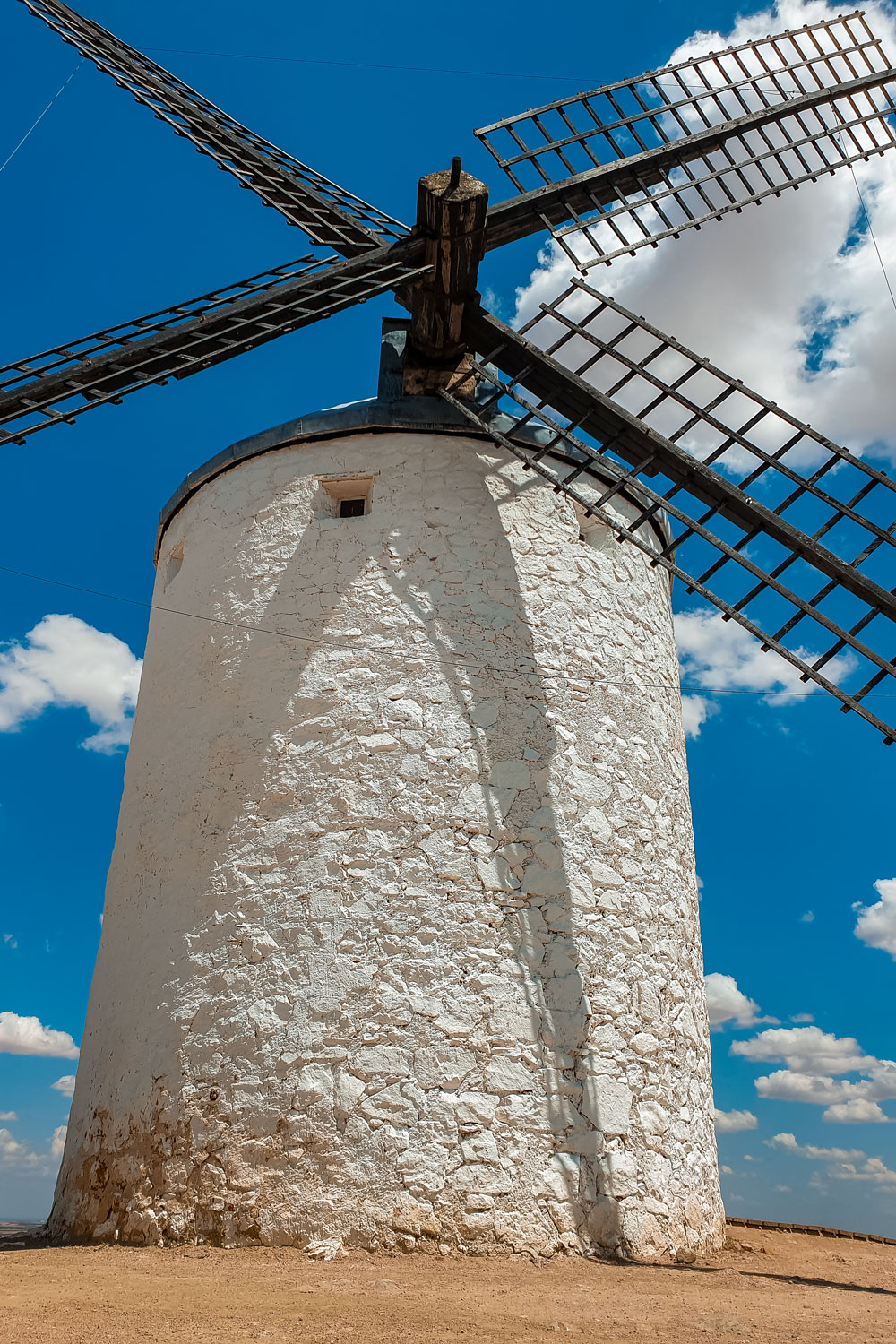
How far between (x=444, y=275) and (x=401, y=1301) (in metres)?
6.84

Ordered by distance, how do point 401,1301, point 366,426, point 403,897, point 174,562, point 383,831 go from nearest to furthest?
point 401,1301 < point 403,897 < point 383,831 < point 366,426 < point 174,562

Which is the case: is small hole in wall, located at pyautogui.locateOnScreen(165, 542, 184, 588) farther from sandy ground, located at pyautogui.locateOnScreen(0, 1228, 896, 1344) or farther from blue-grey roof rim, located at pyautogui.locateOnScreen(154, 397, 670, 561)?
sandy ground, located at pyautogui.locateOnScreen(0, 1228, 896, 1344)

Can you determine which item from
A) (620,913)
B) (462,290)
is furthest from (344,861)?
(462,290)

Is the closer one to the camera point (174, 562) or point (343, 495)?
point (343, 495)

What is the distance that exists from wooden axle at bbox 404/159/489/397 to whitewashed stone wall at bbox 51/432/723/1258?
0.94 metres

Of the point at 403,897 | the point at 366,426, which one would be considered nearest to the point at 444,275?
the point at 366,426

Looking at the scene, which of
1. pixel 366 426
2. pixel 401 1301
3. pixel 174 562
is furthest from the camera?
pixel 174 562

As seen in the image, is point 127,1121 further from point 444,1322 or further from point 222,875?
point 444,1322

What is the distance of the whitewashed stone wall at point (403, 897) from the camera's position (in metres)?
5.44

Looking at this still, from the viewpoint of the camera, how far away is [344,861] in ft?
19.9

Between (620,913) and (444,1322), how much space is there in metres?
2.77

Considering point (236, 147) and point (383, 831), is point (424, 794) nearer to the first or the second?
point (383, 831)

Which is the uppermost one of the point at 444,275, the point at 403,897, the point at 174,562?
the point at 444,275

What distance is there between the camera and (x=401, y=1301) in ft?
14.2
